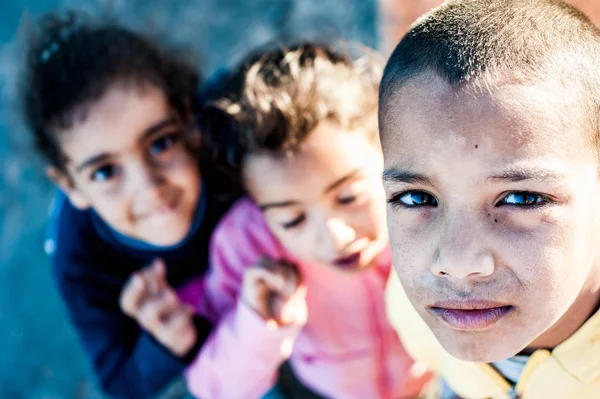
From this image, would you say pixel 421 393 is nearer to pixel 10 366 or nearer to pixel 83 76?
pixel 83 76

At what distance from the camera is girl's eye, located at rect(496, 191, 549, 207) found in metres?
0.79

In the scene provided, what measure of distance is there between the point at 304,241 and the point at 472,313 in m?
0.50

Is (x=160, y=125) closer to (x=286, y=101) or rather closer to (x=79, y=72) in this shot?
(x=79, y=72)

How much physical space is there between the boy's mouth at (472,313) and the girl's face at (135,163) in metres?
0.79

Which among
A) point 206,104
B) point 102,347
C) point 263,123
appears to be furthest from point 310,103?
point 102,347

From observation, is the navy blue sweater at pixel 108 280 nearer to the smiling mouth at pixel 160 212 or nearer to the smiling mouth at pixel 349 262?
the smiling mouth at pixel 160 212

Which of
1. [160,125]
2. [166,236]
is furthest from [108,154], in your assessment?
[166,236]

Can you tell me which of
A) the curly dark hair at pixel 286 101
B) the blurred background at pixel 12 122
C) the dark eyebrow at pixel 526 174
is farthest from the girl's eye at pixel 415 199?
the blurred background at pixel 12 122

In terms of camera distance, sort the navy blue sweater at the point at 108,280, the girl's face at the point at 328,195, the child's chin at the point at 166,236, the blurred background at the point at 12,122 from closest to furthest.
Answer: the girl's face at the point at 328,195
the child's chin at the point at 166,236
the navy blue sweater at the point at 108,280
the blurred background at the point at 12,122

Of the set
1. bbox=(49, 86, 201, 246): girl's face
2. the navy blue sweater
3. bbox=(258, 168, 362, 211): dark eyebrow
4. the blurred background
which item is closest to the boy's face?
bbox=(258, 168, 362, 211): dark eyebrow

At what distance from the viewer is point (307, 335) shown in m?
1.57

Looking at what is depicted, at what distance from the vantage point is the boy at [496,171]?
30.5 inches

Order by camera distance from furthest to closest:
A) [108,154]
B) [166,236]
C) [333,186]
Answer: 1. [166,236]
2. [108,154]
3. [333,186]

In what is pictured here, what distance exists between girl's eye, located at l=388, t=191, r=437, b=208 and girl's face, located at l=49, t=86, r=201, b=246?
A: 2.34 feet
